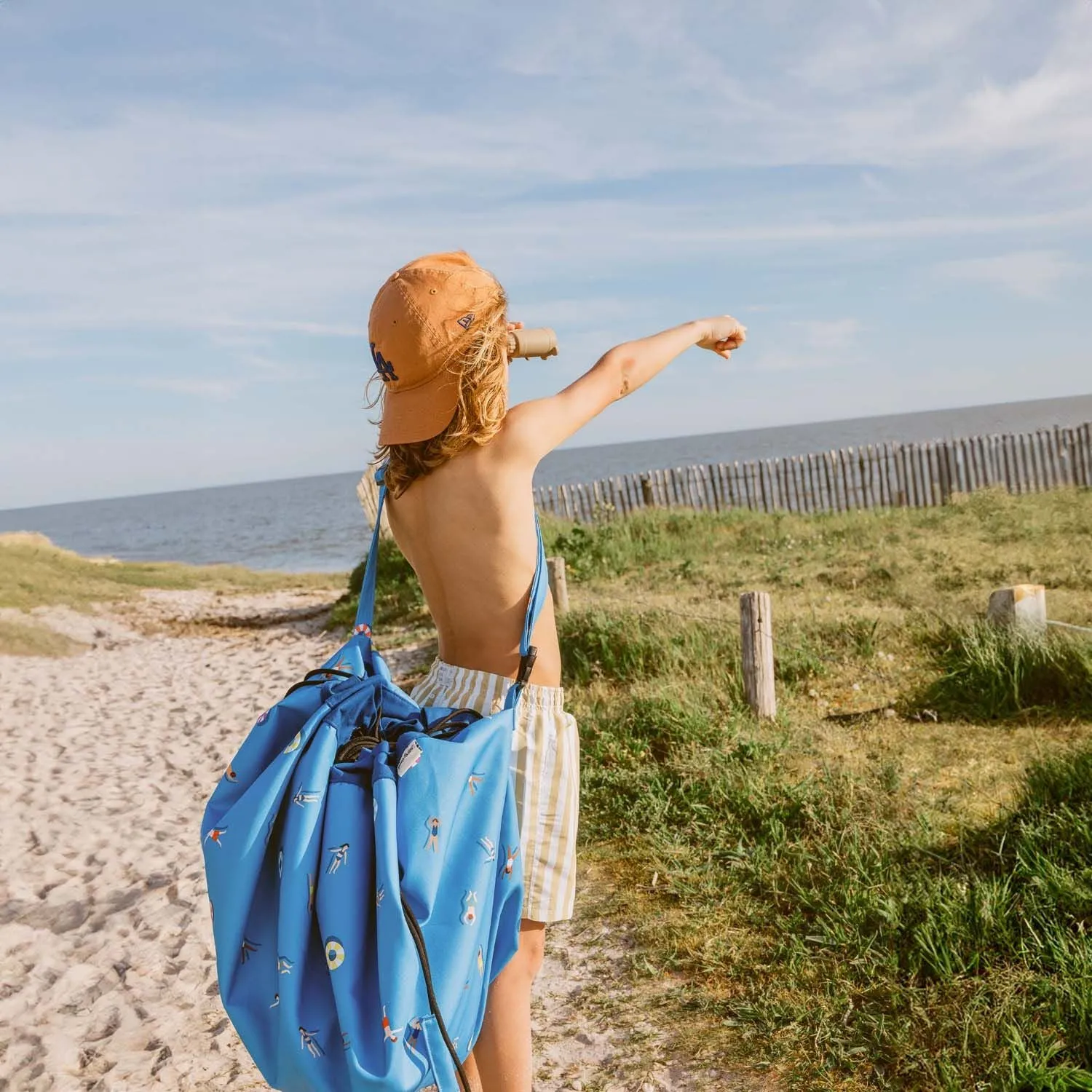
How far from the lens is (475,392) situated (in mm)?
1755

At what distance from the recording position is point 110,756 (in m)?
6.59

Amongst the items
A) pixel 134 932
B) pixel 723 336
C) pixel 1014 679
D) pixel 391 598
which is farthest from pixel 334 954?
pixel 391 598

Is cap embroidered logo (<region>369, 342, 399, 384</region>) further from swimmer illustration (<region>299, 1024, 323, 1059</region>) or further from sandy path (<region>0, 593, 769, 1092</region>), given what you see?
sandy path (<region>0, 593, 769, 1092</region>)

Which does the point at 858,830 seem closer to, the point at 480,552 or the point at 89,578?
the point at 480,552

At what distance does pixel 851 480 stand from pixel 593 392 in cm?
1719

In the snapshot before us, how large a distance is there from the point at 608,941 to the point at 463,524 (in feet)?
7.66

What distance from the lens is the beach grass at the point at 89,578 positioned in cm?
1519

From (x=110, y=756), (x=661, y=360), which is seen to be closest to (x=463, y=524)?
(x=661, y=360)

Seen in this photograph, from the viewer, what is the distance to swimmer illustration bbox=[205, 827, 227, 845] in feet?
5.21

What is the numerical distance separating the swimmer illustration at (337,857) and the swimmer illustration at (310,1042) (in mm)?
235

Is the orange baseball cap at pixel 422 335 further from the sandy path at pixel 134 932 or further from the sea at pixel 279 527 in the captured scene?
the sea at pixel 279 527

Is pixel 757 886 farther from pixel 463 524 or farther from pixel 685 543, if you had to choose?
pixel 685 543

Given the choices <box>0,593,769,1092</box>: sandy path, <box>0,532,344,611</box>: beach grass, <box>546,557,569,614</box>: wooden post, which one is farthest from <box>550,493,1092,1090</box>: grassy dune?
<box>0,532,344,611</box>: beach grass

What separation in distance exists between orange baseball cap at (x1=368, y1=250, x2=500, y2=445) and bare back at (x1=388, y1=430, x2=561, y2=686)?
0.34 ft
